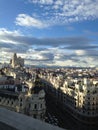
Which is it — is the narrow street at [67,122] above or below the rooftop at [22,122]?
below

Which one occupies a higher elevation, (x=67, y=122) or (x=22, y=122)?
(x=22, y=122)

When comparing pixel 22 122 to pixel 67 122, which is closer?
pixel 22 122

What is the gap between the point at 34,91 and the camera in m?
36.0

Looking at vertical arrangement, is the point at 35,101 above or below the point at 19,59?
below

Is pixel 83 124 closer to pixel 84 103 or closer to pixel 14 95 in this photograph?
pixel 84 103

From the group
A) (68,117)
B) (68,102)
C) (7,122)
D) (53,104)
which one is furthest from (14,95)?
(7,122)

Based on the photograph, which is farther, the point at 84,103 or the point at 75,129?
the point at 84,103

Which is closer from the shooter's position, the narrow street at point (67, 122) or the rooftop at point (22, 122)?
the rooftop at point (22, 122)

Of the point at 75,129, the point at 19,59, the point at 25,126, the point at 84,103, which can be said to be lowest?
the point at 75,129

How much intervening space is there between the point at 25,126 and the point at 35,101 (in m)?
32.7

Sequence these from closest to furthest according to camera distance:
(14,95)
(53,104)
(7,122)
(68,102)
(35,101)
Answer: (7,122), (35,101), (14,95), (68,102), (53,104)

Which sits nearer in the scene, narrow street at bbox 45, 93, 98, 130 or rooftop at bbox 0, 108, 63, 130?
rooftop at bbox 0, 108, 63, 130

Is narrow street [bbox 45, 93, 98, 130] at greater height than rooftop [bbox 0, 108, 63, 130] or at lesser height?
lesser

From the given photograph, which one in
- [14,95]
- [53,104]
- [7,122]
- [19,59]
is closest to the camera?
[7,122]
